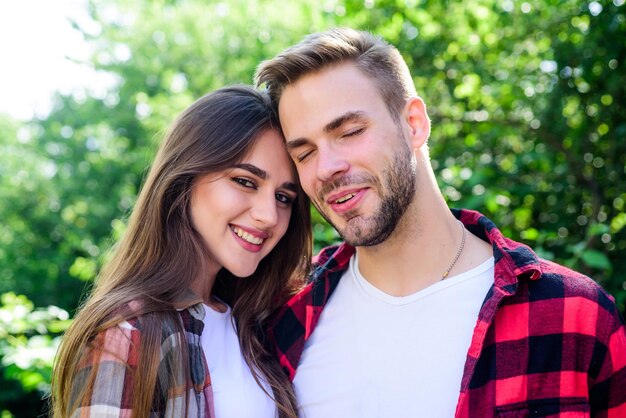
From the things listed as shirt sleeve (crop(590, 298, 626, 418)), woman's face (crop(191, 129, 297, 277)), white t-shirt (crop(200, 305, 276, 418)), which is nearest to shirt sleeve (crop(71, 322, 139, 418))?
white t-shirt (crop(200, 305, 276, 418))

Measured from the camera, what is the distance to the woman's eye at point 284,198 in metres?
2.62

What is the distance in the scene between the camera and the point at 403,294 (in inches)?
91.4

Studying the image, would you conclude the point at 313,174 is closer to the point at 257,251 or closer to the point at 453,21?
the point at 257,251

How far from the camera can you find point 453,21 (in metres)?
4.24

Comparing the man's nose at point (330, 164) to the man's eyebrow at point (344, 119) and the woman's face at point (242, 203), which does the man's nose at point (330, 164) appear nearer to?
the man's eyebrow at point (344, 119)

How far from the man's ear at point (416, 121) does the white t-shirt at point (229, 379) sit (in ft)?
3.66

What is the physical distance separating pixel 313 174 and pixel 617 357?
1.22 m

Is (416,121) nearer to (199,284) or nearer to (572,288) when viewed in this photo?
(572,288)

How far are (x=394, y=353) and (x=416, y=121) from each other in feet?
3.08

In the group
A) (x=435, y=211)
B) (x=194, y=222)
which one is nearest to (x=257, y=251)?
(x=194, y=222)

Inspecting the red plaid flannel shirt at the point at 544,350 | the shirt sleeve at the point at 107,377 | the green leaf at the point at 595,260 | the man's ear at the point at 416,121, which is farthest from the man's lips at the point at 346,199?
the green leaf at the point at 595,260

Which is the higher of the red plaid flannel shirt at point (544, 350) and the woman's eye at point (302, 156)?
the woman's eye at point (302, 156)

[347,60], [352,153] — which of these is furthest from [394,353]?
[347,60]

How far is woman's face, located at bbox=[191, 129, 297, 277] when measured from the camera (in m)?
2.45
